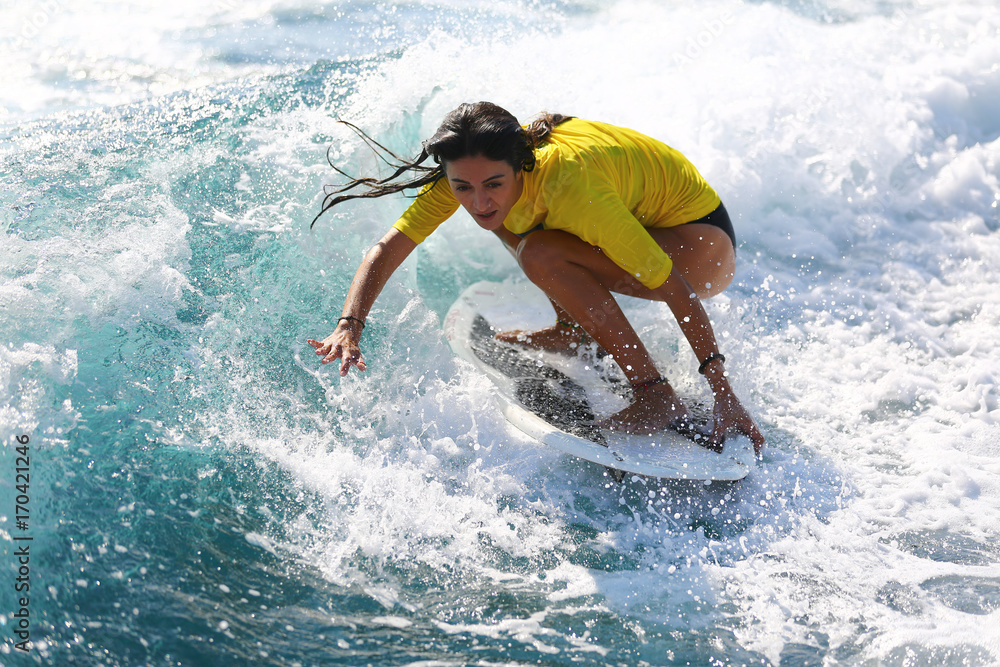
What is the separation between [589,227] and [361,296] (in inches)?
37.6

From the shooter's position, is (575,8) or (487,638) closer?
(487,638)

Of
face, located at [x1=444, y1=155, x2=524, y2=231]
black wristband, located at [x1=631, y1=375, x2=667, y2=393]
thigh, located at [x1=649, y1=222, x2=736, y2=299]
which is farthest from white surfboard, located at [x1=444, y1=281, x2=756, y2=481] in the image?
face, located at [x1=444, y1=155, x2=524, y2=231]

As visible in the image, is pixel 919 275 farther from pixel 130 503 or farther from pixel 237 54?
pixel 237 54

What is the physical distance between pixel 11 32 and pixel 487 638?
767 centimetres

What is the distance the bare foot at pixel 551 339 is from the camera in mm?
3842

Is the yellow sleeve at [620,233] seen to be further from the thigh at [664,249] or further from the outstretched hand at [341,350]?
the outstretched hand at [341,350]

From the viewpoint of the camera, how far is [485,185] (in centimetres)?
282

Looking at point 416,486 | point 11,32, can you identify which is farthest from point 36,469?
point 11,32

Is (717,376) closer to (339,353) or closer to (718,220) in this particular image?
(718,220)

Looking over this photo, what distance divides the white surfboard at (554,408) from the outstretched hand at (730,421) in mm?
39

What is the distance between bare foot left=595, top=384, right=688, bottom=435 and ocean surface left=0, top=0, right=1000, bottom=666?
0.74 ft

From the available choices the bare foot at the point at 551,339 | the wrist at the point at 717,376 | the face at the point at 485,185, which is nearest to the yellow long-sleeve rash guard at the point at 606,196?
the face at the point at 485,185

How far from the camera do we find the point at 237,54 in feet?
22.6

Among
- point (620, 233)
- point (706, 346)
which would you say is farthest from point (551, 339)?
point (620, 233)
